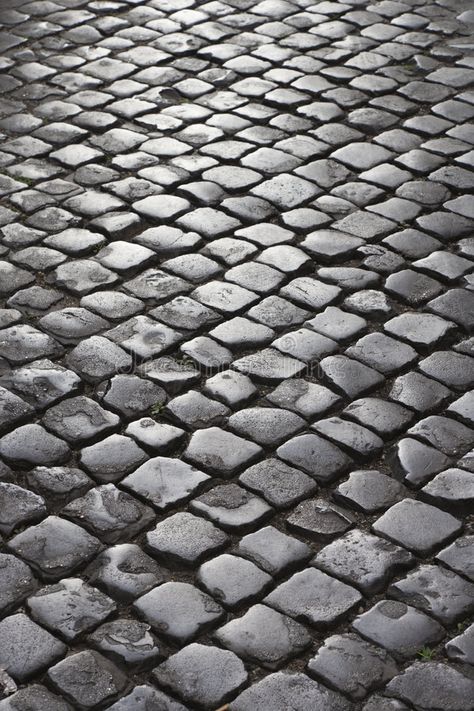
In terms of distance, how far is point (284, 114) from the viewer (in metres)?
5.80

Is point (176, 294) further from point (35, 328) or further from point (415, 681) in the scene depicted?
point (415, 681)

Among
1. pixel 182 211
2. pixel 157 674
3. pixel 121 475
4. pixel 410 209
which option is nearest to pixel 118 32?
pixel 182 211

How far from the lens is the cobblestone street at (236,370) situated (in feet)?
9.77

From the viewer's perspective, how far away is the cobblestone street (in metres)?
2.98

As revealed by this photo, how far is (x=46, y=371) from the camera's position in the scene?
3998mm

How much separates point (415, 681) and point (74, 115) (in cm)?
386

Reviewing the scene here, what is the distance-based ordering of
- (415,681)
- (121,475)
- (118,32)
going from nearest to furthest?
(415,681), (121,475), (118,32)

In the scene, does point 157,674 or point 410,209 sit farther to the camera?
point 410,209

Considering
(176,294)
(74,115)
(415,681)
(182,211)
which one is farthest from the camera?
(74,115)

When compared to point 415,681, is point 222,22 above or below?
above

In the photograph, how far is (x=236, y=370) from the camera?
13.2 ft

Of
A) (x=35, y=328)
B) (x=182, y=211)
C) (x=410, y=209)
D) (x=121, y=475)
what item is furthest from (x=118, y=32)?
(x=121, y=475)

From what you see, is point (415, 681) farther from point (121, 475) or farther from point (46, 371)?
point (46, 371)

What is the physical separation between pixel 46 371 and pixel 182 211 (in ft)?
4.24
